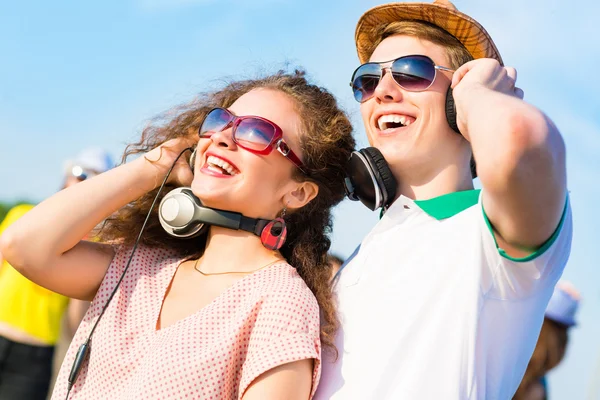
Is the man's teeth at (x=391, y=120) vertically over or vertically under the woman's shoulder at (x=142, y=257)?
over

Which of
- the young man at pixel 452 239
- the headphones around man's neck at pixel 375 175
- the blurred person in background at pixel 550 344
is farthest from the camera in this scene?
the blurred person in background at pixel 550 344

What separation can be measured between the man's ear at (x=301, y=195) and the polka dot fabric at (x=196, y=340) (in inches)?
12.9

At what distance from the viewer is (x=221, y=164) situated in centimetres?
293

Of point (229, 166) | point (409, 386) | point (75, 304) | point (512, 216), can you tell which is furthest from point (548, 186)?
point (75, 304)

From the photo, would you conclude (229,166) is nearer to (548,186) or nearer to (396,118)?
(396,118)

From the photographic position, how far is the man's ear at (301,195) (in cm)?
308

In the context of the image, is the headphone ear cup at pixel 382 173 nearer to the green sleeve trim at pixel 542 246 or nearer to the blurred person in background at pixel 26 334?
the green sleeve trim at pixel 542 246

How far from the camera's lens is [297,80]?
10.8 ft

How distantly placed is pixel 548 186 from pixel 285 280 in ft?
3.68

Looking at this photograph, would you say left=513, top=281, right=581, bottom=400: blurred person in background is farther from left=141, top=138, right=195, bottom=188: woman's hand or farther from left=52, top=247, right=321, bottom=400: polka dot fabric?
left=141, top=138, right=195, bottom=188: woman's hand

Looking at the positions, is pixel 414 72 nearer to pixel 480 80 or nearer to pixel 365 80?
pixel 365 80

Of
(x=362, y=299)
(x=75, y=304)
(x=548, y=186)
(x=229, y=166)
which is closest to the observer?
(x=548, y=186)

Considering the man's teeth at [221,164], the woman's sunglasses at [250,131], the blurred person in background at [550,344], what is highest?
the woman's sunglasses at [250,131]

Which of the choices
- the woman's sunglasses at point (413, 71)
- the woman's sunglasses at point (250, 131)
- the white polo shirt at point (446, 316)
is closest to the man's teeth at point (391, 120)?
the woman's sunglasses at point (413, 71)
